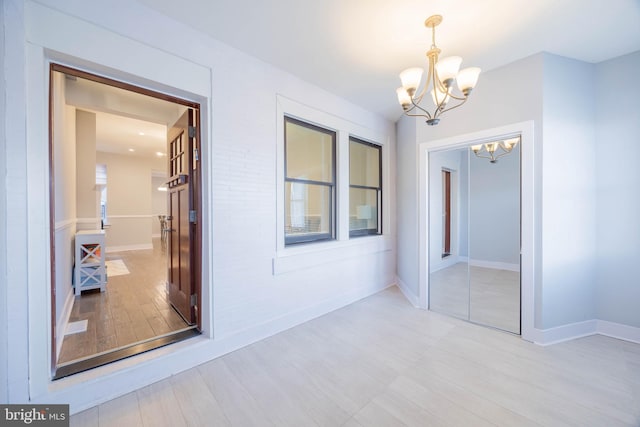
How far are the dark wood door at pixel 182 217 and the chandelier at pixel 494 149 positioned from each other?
3.12 metres

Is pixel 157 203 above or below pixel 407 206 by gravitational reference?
above

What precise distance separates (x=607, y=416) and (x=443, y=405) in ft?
3.19

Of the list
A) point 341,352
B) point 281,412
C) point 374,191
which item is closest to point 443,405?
point 341,352

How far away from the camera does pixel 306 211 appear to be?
10.5 feet

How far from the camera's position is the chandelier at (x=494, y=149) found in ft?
8.84

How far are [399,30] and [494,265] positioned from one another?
8.76 ft

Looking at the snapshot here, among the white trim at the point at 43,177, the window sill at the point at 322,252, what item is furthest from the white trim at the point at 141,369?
the window sill at the point at 322,252

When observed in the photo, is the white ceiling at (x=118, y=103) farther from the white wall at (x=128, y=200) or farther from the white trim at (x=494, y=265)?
the white wall at (x=128, y=200)

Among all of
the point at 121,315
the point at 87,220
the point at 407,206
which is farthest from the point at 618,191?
the point at 87,220

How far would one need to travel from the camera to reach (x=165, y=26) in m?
1.94

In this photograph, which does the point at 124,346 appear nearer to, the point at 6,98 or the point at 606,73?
the point at 6,98

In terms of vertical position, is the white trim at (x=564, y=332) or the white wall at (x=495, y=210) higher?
the white wall at (x=495, y=210)

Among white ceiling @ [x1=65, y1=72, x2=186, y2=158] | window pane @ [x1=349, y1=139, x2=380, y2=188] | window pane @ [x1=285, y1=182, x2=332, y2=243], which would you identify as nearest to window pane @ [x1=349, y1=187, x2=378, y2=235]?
window pane @ [x1=349, y1=139, x2=380, y2=188]

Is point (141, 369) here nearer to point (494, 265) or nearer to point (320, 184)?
point (320, 184)
